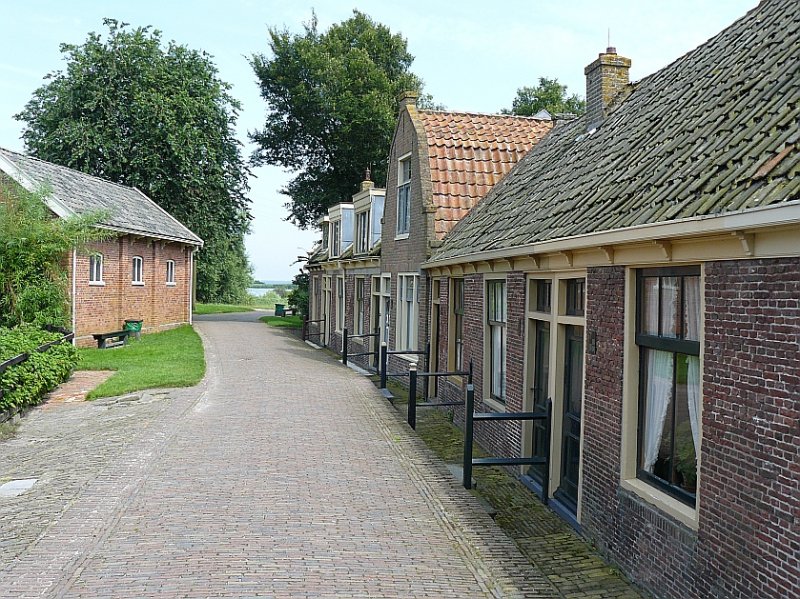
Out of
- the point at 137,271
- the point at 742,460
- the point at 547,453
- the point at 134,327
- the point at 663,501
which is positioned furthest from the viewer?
the point at 137,271

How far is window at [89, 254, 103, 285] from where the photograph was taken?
→ 24.3 m

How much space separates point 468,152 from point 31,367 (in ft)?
33.7

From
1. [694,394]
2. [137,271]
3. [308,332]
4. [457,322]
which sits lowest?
[308,332]

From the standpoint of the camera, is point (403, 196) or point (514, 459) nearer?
point (514, 459)

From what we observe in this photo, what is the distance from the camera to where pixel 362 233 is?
24.8 m

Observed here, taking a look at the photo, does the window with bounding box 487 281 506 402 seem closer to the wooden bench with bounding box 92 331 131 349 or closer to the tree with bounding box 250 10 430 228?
the wooden bench with bounding box 92 331 131 349

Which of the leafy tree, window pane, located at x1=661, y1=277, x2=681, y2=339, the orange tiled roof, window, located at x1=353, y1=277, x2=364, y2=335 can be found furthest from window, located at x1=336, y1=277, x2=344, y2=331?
window pane, located at x1=661, y1=277, x2=681, y2=339

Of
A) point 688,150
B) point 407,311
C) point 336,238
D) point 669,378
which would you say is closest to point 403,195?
point 407,311

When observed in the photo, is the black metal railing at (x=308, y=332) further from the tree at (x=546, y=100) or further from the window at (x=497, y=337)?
the tree at (x=546, y=100)

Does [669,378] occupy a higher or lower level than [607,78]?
lower

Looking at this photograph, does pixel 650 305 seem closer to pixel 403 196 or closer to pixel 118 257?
pixel 403 196

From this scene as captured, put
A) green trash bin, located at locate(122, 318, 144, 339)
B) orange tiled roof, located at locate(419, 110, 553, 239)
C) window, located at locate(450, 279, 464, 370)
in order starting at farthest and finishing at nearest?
green trash bin, located at locate(122, 318, 144, 339) → orange tiled roof, located at locate(419, 110, 553, 239) → window, located at locate(450, 279, 464, 370)

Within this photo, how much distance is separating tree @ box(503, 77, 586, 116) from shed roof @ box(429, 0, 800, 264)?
119ft

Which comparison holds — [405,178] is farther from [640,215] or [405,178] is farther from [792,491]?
[792,491]
